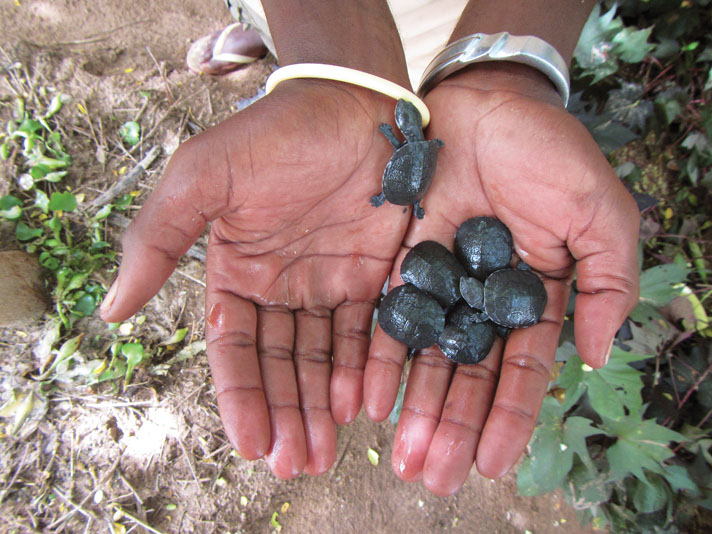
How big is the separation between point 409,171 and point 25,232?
2512 millimetres

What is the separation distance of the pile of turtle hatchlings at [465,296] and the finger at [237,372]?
2.07ft

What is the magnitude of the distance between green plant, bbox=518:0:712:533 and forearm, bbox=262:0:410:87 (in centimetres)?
133

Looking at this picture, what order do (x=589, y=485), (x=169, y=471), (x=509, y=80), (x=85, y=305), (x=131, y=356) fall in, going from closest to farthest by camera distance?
(x=509, y=80) → (x=589, y=485) → (x=169, y=471) → (x=131, y=356) → (x=85, y=305)

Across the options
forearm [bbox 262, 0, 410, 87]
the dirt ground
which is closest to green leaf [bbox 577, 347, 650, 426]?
the dirt ground

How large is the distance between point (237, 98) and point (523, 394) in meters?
3.12

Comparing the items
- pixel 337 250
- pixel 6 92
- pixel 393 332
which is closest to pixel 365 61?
pixel 337 250

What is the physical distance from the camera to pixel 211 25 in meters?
4.07

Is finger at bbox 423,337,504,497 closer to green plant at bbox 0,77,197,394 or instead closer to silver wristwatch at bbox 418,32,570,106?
silver wristwatch at bbox 418,32,570,106

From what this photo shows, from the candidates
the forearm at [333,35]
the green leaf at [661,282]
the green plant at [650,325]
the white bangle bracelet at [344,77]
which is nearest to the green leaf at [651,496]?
the green plant at [650,325]

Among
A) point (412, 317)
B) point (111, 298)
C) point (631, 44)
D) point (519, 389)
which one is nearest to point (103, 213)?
point (111, 298)

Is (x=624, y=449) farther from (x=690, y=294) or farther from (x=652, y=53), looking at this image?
(x=652, y=53)

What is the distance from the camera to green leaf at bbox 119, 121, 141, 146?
11.3 ft

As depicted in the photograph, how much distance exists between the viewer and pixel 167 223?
1896 millimetres

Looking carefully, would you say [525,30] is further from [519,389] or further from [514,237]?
[519,389]
